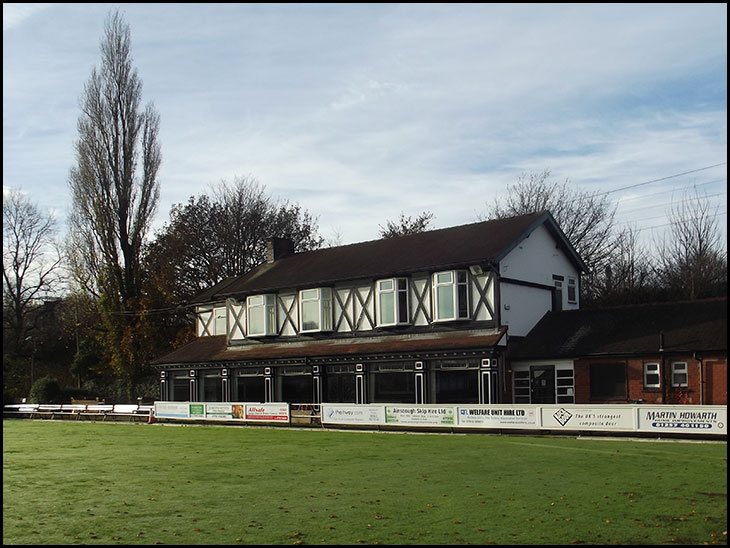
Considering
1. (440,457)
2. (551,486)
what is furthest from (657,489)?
(440,457)

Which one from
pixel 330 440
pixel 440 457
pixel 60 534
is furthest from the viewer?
pixel 330 440

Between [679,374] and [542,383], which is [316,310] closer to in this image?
[542,383]

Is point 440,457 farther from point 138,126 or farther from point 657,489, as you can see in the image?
point 138,126

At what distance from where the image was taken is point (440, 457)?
19391 millimetres

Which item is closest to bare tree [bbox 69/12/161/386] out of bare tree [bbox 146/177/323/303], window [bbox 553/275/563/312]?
bare tree [bbox 146/177/323/303]

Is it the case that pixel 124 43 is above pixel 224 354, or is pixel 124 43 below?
above

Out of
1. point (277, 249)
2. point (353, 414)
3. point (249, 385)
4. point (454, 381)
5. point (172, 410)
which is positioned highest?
point (277, 249)

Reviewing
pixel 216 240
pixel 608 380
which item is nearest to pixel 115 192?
pixel 216 240

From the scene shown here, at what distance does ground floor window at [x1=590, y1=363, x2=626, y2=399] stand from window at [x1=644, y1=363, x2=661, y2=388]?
2.67ft

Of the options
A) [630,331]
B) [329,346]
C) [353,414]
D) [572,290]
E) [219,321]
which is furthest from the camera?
[219,321]

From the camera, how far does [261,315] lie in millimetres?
40969

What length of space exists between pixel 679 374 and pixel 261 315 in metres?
20.6

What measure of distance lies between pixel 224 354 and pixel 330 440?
1758 cm

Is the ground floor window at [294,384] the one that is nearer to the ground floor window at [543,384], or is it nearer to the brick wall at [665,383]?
the ground floor window at [543,384]
